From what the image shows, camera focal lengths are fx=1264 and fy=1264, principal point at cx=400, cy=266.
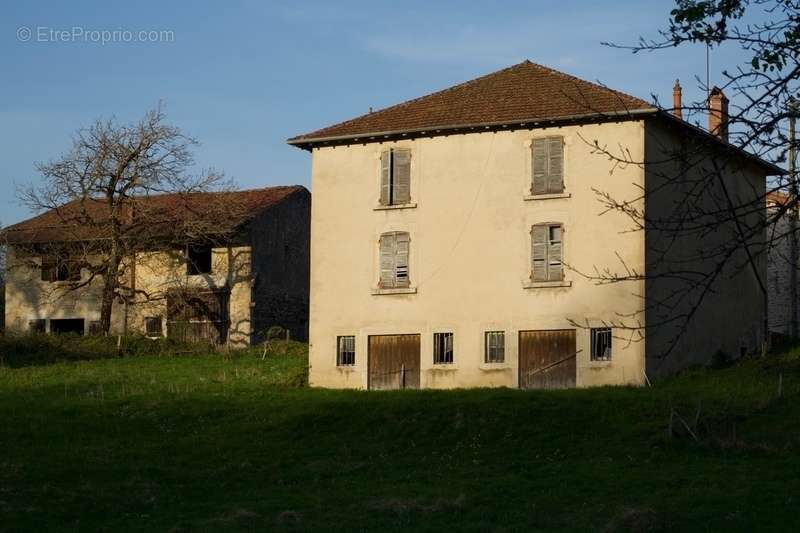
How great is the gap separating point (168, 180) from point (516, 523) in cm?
3552

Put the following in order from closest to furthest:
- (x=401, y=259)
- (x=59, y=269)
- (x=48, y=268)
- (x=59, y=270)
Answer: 1. (x=401, y=259)
2. (x=59, y=269)
3. (x=59, y=270)
4. (x=48, y=268)

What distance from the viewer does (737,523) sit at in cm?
1889

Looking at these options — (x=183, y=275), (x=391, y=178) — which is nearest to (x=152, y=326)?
(x=183, y=275)

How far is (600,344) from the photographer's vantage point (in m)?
35.9

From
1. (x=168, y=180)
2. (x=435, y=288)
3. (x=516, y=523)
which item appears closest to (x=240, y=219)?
(x=168, y=180)

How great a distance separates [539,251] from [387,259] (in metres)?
4.82

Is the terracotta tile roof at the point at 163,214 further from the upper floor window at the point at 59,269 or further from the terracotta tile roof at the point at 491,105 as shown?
the terracotta tile roof at the point at 491,105

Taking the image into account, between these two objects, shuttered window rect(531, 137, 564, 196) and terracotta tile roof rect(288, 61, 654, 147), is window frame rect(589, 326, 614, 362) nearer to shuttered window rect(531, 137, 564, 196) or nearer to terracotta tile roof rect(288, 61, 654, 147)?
shuttered window rect(531, 137, 564, 196)

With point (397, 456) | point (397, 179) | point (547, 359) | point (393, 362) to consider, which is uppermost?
point (397, 179)

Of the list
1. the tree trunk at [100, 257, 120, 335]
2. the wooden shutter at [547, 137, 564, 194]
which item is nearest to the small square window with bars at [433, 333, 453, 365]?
the wooden shutter at [547, 137, 564, 194]

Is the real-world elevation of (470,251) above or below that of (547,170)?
below

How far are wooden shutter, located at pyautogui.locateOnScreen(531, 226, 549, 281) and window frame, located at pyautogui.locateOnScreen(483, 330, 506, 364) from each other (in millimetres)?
1978

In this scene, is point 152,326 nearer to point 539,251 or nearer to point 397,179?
point 397,179

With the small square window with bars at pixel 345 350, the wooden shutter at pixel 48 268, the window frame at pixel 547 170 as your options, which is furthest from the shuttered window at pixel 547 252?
the wooden shutter at pixel 48 268
